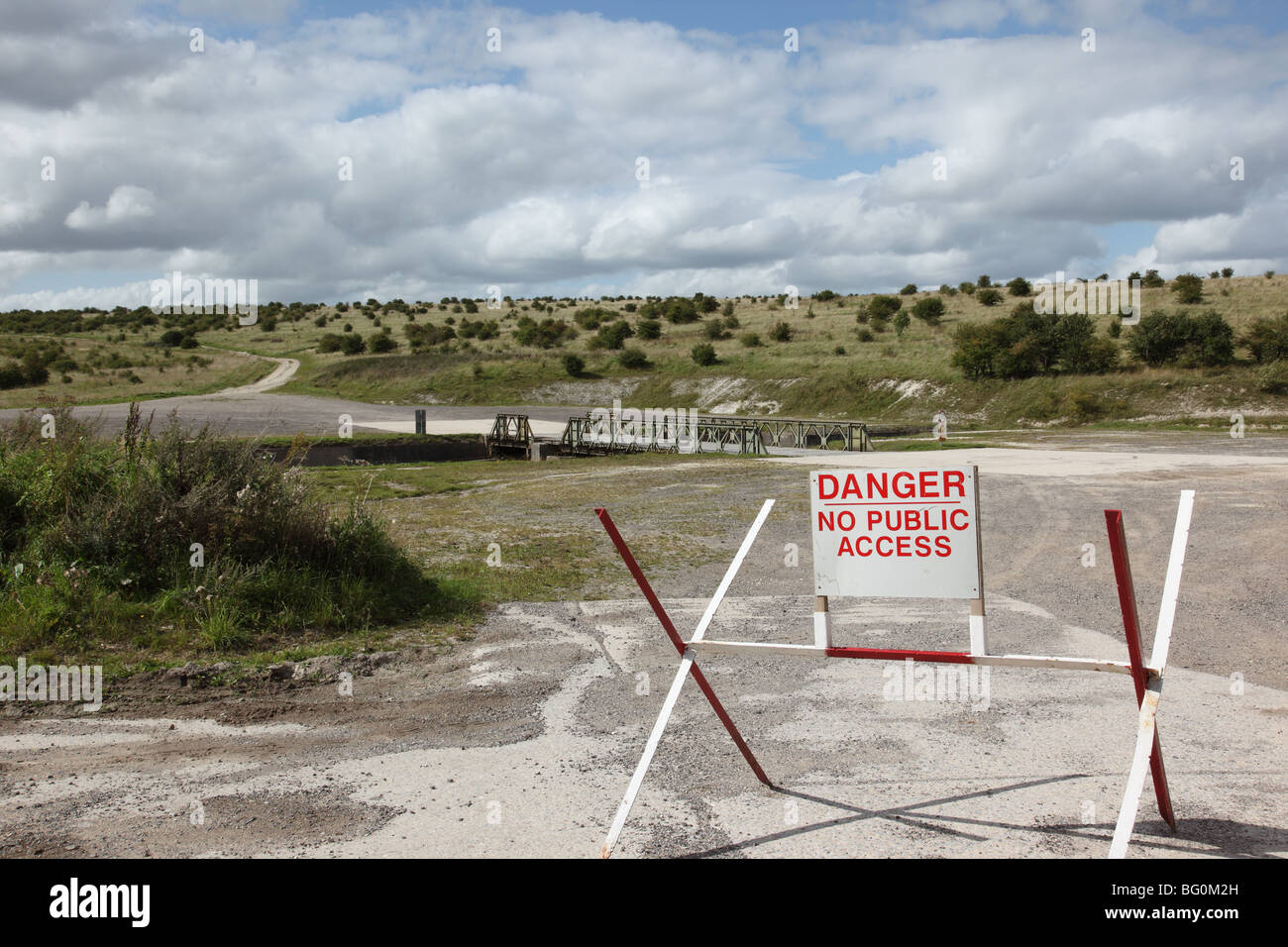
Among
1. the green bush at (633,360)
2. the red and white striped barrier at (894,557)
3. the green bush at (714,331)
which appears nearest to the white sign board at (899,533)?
the red and white striped barrier at (894,557)

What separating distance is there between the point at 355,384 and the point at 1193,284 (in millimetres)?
51519

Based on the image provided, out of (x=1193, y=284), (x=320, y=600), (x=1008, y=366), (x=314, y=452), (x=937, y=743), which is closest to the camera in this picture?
(x=937, y=743)

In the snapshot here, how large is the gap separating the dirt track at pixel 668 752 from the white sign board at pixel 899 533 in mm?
1152

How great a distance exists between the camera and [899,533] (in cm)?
442

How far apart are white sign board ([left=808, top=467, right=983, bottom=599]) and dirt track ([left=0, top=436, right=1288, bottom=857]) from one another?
115 centimetres

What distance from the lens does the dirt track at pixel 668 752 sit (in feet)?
14.7

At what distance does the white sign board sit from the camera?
4312 mm

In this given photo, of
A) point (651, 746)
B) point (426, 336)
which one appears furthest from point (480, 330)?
point (651, 746)

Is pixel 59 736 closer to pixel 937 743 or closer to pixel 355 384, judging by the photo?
pixel 937 743

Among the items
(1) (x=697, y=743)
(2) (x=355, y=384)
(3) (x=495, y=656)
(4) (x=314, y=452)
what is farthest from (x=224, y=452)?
(2) (x=355, y=384)

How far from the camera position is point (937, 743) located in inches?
222

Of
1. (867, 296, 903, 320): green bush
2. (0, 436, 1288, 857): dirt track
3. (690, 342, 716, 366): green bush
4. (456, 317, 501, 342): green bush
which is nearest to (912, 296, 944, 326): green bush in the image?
(867, 296, 903, 320): green bush

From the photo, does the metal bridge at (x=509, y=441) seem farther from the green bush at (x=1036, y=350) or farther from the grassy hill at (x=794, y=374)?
the green bush at (x=1036, y=350)

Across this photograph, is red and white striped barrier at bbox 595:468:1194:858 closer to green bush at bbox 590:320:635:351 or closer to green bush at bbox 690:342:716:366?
green bush at bbox 690:342:716:366
